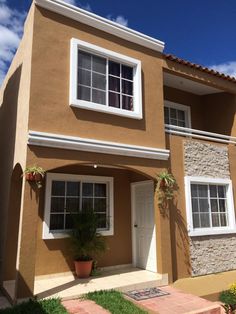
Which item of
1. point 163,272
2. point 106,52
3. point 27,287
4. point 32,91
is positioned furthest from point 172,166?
point 27,287

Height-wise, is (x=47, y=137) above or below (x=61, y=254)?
above

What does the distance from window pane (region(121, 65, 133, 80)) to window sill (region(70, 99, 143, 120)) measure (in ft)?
4.65

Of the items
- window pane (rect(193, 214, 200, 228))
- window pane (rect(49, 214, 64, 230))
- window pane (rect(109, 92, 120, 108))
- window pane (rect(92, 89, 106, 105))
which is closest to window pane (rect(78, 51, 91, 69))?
window pane (rect(92, 89, 106, 105))

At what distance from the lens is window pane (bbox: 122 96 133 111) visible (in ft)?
32.9

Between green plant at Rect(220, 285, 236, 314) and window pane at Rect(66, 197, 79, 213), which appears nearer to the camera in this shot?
green plant at Rect(220, 285, 236, 314)

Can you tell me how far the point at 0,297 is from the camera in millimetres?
7934

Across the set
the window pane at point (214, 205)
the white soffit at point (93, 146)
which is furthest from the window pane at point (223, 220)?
the white soffit at point (93, 146)

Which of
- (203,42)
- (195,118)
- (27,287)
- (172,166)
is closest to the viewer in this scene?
(27,287)

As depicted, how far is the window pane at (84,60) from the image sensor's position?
30.5 feet

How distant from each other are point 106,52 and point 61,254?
7.10 meters

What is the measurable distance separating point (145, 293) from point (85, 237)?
257 centimetres

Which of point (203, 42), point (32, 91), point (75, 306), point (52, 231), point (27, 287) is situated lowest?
point (75, 306)

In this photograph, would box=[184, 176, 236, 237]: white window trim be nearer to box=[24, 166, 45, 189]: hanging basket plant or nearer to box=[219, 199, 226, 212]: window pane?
box=[219, 199, 226, 212]: window pane

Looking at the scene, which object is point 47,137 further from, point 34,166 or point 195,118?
point 195,118
